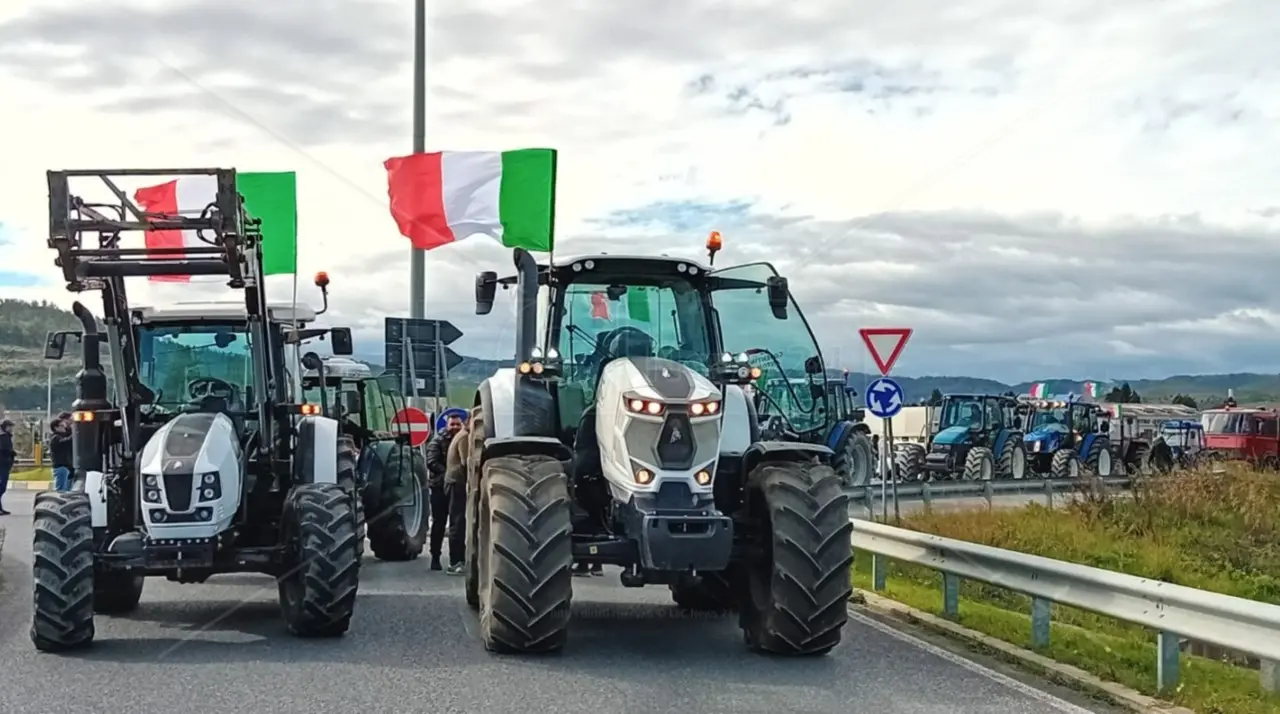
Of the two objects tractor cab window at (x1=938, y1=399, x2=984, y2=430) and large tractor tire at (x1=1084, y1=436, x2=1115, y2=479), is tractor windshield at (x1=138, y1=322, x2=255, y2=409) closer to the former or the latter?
tractor cab window at (x1=938, y1=399, x2=984, y2=430)

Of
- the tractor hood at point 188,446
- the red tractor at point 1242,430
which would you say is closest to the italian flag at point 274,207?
the tractor hood at point 188,446

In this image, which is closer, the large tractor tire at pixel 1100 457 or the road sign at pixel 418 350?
the road sign at pixel 418 350

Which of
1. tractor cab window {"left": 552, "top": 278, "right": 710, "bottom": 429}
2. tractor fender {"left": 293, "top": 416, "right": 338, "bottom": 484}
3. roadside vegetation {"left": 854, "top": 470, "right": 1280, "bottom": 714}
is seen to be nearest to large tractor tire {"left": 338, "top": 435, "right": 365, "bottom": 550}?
tractor fender {"left": 293, "top": 416, "right": 338, "bottom": 484}

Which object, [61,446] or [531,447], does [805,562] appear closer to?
[531,447]

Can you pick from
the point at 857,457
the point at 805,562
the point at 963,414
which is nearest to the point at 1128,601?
the point at 805,562

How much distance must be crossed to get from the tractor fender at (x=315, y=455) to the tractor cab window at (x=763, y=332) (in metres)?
3.44

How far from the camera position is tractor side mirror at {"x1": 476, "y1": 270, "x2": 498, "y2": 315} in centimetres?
1062

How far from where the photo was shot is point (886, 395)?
17.6 metres

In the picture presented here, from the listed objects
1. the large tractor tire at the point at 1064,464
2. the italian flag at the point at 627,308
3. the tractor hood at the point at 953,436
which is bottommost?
the large tractor tire at the point at 1064,464

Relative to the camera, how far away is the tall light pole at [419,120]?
2141 centimetres

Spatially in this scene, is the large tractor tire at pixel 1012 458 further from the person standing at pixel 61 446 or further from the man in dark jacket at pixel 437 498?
the man in dark jacket at pixel 437 498

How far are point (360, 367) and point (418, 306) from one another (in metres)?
5.29

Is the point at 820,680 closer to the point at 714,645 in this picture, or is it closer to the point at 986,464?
the point at 714,645

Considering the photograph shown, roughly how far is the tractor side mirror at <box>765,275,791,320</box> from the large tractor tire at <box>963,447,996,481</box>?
2294 centimetres
